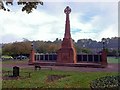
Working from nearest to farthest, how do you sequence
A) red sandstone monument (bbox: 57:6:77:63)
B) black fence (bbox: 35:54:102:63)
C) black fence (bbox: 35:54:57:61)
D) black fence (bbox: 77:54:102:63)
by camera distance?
red sandstone monument (bbox: 57:6:77:63) → black fence (bbox: 77:54:102:63) → black fence (bbox: 35:54:102:63) → black fence (bbox: 35:54:57:61)

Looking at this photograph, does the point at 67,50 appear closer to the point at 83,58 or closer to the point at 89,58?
the point at 83,58

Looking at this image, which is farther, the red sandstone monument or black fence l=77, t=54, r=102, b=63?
black fence l=77, t=54, r=102, b=63

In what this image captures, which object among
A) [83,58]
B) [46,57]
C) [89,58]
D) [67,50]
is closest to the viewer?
[67,50]

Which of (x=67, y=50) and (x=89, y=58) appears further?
(x=89, y=58)

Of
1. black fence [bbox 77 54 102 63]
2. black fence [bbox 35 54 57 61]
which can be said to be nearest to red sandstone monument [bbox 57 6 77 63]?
black fence [bbox 77 54 102 63]

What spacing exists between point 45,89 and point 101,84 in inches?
128

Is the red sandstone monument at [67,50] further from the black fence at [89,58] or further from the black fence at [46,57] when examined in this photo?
the black fence at [46,57]

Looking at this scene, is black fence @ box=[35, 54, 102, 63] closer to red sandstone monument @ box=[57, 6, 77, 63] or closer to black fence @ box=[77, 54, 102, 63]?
black fence @ box=[77, 54, 102, 63]

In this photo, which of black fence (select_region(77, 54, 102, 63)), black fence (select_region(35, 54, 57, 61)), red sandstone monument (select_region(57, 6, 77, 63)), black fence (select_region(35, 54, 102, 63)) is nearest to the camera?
red sandstone monument (select_region(57, 6, 77, 63))

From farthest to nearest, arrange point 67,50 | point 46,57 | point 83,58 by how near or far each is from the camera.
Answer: point 46,57 → point 83,58 → point 67,50

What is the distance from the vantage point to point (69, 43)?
4438 cm

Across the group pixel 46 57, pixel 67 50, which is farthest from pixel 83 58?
pixel 46 57

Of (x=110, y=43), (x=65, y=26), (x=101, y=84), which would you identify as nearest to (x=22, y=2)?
(x=101, y=84)

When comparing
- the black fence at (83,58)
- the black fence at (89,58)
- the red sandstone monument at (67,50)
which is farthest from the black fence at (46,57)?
the black fence at (89,58)
